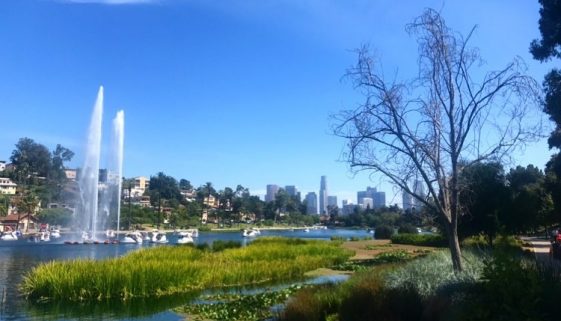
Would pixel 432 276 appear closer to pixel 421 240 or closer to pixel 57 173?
pixel 421 240

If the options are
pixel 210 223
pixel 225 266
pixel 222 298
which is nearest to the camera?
pixel 222 298

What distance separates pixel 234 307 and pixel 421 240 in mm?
48513

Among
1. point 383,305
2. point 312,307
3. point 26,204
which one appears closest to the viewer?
point 383,305

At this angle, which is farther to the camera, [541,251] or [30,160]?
[30,160]

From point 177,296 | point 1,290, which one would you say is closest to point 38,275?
point 1,290

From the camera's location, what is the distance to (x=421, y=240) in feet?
207

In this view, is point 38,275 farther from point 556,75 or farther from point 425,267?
point 556,75

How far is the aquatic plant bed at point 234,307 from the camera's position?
17047mm

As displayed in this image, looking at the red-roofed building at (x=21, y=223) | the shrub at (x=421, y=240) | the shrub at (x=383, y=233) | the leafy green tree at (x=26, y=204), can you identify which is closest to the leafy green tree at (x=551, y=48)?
the shrub at (x=421, y=240)

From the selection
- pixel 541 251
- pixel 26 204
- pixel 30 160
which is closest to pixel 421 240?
pixel 541 251

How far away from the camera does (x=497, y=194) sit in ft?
116

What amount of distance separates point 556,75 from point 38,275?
22432 millimetres

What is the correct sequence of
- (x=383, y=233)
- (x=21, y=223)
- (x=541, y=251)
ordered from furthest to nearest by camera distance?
(x=21, y=223)
(x=383, y=233)
(x=541, y=251)

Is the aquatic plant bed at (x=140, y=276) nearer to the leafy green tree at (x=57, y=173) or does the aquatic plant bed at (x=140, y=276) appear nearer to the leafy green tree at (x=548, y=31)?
the leafy green tree at (x=548, y=31)
